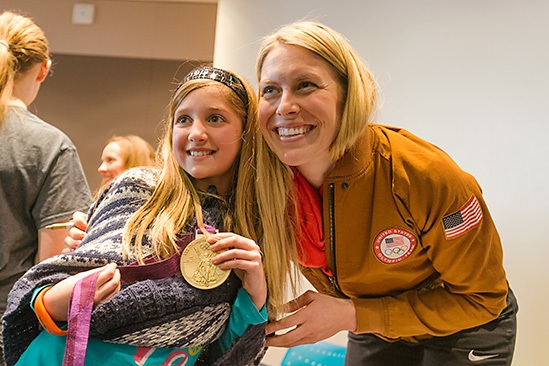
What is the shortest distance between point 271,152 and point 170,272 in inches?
16.0

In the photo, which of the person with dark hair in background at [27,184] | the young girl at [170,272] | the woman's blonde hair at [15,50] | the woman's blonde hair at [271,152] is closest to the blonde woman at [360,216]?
the woman's blonde hair at [271,152]

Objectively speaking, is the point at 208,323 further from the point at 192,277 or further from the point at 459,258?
the point at 459,258

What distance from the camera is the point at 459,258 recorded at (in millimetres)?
1529

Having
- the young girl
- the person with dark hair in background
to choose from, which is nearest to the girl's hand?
the young girl

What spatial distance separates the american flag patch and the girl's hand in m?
0.77

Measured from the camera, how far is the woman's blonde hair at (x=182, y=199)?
1.29m

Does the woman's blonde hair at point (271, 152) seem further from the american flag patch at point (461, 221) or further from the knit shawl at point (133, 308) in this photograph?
the american flag patch at point (461, 221)

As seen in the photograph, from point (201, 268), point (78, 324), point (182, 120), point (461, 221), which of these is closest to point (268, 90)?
point (182, 120)

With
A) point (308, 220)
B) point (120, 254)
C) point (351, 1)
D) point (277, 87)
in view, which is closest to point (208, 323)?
point (120, 254)

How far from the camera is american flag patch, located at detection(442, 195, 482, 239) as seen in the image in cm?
148

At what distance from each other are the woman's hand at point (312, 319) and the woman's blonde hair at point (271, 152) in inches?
2.1

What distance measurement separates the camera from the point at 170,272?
127cm

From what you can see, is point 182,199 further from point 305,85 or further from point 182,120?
point 305,85

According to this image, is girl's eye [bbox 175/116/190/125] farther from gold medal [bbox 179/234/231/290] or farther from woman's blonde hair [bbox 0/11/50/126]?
woman's blonde hair [bbox 0/11/50/126]
